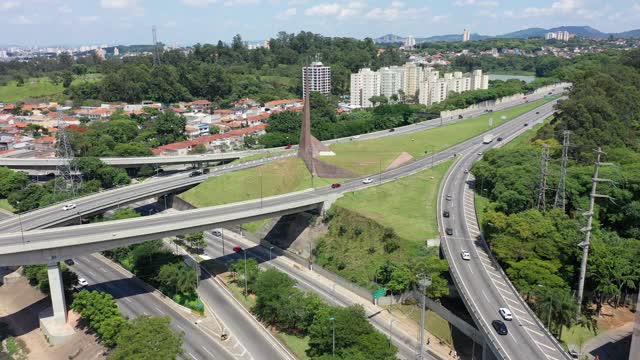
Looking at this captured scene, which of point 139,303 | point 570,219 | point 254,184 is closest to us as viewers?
point 570,219

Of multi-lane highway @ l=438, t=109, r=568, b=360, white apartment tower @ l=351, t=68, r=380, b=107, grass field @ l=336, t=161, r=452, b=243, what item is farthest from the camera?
white apartment tower @ l=351, t=68, r=380, b=107

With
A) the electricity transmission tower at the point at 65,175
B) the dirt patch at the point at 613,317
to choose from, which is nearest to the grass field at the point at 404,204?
the dirt patch at the point at 613,317

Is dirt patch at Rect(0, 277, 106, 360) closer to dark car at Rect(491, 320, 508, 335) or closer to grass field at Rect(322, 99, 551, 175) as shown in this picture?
dark car at Rect(491, 320, 508, 335)

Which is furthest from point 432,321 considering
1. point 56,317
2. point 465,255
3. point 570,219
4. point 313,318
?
point 56,317

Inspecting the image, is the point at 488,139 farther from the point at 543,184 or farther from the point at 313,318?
the point at 313,318

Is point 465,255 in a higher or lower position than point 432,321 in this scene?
higher

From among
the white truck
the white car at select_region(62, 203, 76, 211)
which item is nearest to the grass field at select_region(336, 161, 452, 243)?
the white truck

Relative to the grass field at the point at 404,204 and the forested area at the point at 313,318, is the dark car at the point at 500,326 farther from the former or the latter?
the grass field at the point at 404,204
